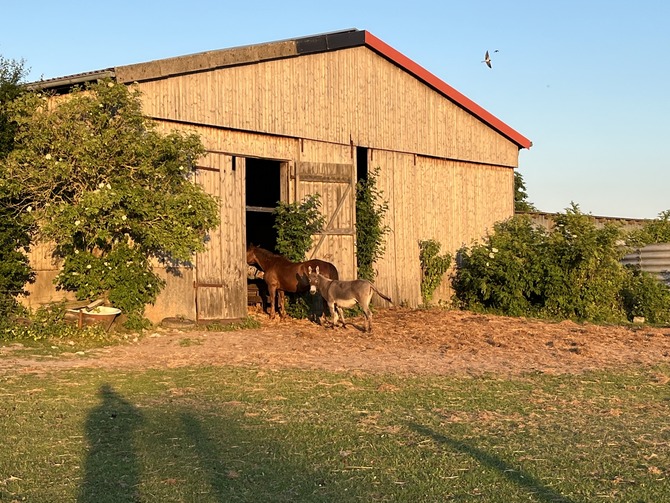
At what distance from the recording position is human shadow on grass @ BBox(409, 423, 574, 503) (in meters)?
5.38

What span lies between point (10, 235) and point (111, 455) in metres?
8.74

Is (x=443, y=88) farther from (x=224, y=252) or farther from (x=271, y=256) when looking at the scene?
(x=224, y=252)

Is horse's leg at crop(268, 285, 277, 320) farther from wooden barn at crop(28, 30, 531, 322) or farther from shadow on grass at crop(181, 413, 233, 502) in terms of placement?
shadow on grass at crop(181, 413, 233, 502)

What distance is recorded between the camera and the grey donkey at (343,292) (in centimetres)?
1628

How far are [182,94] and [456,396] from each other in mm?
9658

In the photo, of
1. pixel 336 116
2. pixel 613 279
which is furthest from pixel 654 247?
pixel 336 116

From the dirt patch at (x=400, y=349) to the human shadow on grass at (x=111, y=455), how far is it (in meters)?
3.38

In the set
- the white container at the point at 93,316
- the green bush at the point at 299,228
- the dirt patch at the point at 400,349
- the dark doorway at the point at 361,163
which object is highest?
the dark doorway at the point at 361,163

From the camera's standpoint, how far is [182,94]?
16.1m

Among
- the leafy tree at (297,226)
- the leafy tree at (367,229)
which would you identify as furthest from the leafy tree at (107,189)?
the leafy tree at (367,229)

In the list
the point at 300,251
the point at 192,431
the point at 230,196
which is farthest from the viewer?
the point at 300,251

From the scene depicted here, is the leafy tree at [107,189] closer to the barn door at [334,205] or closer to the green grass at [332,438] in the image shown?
the barn door at [334,205]

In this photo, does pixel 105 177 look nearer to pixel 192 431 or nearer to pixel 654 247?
pixel 192 431

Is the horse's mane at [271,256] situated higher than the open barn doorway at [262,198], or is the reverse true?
the open barn doorway at [262,198]
